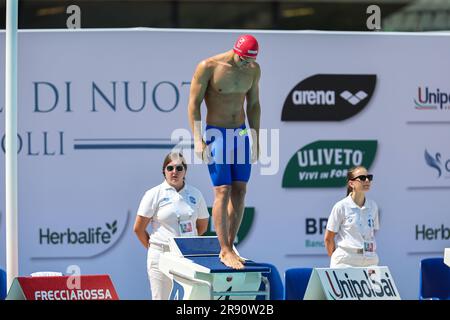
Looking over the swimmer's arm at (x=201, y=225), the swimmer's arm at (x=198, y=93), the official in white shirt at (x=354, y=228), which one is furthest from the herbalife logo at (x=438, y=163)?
the swimmer's arm at (x=198, y=93)

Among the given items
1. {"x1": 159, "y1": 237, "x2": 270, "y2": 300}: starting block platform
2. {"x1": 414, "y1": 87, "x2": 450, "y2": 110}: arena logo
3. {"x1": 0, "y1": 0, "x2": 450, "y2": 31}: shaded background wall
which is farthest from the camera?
{"x1": 0, "y1": 0, "x2": 450, "y2": 31}: shaded background wall

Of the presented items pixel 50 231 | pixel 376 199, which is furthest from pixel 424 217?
pixel 50 231

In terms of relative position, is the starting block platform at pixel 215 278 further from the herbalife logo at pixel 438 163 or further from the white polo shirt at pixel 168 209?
the herbalife logo at pixel 438 163

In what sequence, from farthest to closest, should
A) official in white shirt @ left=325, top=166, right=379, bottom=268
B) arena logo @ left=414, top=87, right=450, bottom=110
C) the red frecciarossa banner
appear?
arena logo @ left=414, top=87, right=450, bottom=110 → official in white shirt @ left=325, top=166, right=379, bottom=268 → the red frecciarossa banner

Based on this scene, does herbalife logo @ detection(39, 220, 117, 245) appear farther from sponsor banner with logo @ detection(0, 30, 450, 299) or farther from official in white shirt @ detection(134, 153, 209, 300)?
official in white shirt @ detection(134, 153, 209, 300)

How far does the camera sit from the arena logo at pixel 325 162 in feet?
31.4

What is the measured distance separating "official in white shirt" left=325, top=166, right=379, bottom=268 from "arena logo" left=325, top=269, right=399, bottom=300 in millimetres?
1331

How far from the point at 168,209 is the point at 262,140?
1.80 meters

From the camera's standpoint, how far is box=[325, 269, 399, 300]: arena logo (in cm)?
676

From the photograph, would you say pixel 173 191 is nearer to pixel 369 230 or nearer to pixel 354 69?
pixel 369 230

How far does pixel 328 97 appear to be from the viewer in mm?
9641

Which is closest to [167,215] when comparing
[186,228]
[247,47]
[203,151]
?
[186,228]

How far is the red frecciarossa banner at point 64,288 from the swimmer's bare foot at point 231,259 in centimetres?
78

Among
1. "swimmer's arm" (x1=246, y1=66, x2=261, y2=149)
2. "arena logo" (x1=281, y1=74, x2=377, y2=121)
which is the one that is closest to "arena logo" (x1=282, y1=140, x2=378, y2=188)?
"arena logo" (x1=281, y1=74, x2=377, y2=121)
